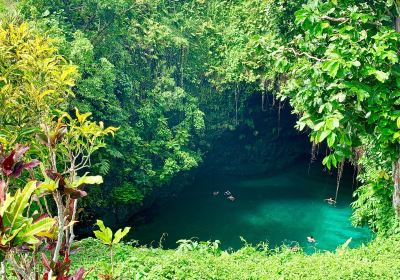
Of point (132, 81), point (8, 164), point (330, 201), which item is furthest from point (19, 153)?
point (330, 201)

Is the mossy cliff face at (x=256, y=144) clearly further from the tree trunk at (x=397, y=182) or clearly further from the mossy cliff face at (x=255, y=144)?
the tree trunk at (x=397, y=182)

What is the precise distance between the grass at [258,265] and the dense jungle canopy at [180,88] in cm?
106

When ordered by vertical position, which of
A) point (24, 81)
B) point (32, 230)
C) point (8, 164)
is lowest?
point (32, 230)

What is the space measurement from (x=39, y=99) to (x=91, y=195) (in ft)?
22.3

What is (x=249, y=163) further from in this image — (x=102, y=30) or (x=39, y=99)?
(x=39, y=99)

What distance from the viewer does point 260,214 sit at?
1239 centimetres

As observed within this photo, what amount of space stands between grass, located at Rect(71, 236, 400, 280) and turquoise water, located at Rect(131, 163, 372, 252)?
4.41m

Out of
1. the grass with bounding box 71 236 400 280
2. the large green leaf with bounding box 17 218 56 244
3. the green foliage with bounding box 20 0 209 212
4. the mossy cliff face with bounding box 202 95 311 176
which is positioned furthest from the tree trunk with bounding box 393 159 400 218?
the mossy cliff face with bounding box 202 95 311 176

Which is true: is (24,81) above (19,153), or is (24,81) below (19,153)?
above

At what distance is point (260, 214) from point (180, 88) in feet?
15.0

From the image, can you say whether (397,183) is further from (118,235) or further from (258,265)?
(118,235)

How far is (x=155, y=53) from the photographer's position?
1252 cm

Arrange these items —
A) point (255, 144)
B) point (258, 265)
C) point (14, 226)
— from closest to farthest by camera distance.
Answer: point (14, 226) < point (258, 265) < point (255, 144)

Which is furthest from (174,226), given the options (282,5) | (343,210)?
(282,5)
